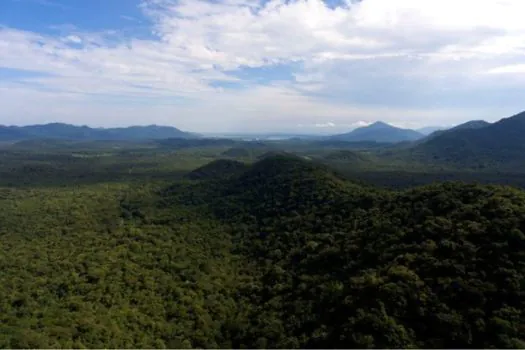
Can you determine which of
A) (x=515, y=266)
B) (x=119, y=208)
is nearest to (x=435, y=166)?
(x=119, y=208)

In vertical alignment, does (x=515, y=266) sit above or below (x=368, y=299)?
above

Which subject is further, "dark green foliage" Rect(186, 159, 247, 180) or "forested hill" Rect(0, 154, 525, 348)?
"dark green foliage" Rect(186, 159, 247, 180)

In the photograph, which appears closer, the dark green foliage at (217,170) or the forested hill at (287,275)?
the forested hill at (287,275)

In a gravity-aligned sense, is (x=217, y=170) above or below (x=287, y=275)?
above

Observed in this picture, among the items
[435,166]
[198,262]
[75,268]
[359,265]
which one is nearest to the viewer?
[359,265]

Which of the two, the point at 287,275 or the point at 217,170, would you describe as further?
the point at 217,170

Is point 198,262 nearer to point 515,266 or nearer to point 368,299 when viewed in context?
point 368,299

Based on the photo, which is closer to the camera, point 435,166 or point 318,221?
point 318,221

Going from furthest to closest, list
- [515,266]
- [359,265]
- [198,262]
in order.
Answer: [198,262]
[359,265]
[515,266]
